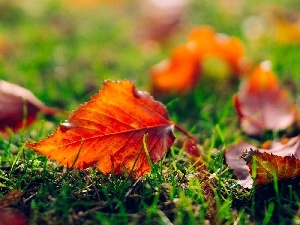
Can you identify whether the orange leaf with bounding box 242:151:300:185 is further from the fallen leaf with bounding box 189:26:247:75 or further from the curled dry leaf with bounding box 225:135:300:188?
the fallen leaf with bounding box 189:26:247:75

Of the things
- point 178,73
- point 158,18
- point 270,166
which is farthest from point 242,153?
point 158,18

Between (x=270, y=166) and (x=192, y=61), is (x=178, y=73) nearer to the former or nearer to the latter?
(x=192, y=61)

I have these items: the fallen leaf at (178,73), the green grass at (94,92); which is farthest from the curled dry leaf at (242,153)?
the fallen leaf at (178,73)

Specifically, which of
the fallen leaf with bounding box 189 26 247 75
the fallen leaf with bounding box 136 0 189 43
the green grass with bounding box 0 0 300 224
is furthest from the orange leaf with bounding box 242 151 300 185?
the fallen leaf with bounding box 136 0 189 43

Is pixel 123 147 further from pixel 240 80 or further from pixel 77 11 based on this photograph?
pixel 77 11

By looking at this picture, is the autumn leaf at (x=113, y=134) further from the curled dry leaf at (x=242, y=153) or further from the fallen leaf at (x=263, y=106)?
the fallen leaf at (x=263, y=106)
